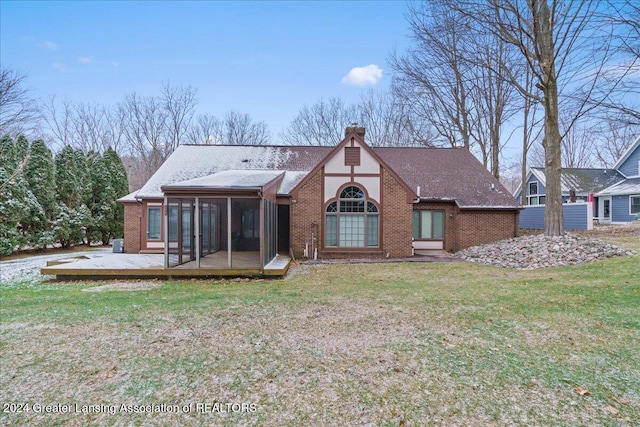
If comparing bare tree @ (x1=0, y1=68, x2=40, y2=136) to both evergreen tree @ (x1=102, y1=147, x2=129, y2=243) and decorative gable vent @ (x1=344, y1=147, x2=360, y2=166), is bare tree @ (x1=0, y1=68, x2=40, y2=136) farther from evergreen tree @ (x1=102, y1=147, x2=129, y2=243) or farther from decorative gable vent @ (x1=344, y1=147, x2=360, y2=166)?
decorative gable vent @ (x1=344, y1=147, x2=360, y2=166)

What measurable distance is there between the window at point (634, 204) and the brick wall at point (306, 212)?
22.4m

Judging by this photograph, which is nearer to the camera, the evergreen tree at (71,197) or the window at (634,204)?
the evergreen tree at (71,197)

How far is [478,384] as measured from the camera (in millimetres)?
3678

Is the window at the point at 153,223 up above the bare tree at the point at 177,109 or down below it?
below

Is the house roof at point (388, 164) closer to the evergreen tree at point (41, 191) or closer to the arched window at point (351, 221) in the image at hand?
the arched window at point (351, 221)

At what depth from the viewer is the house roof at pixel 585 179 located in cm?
2610

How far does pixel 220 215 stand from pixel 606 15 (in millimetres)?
13707

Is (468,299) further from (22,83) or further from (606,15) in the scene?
(22,83)

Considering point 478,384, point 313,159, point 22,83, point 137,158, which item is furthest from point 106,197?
point 478,384

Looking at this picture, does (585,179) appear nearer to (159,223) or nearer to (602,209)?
Result: (602,209)

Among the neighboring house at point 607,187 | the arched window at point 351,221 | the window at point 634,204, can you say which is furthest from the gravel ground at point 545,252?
the window at point 634,204

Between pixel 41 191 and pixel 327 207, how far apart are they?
15.0 m

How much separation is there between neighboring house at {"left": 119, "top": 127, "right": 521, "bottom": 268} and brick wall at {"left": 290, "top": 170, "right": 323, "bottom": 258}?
39 millimetres

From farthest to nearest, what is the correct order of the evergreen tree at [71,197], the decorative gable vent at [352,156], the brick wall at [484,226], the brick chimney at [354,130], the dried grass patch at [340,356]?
the evergreen tree at [71,197] → the brick wall at [484,226] → the brick chimney at [354,130] → the decorative gable vent at [352,156] → the dried grass patch at [340,356]
